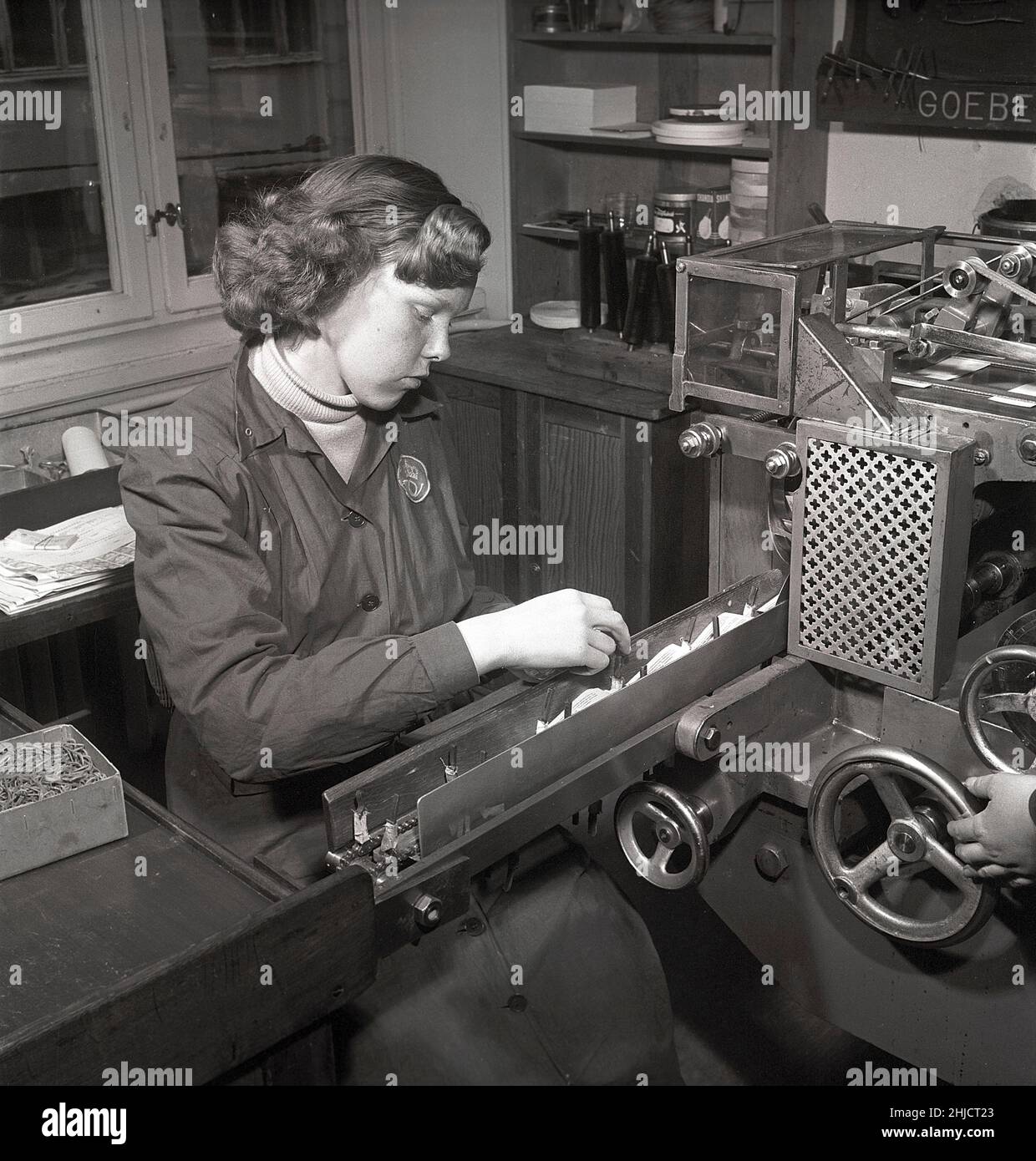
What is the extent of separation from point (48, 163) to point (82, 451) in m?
0.92

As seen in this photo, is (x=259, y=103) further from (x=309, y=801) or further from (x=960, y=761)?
(x=960, y=761)

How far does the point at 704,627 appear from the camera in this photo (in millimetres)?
1750

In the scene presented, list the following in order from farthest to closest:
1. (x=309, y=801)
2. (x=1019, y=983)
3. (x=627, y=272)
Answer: (x=627, y=272) < (x=309, y=801) < (x=1019, y=983)

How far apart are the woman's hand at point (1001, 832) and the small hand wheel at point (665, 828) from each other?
29cm

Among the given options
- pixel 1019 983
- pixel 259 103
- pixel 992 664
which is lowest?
pixel 1019 983

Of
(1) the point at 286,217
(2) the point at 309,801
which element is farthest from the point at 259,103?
(2) the point at 309,801

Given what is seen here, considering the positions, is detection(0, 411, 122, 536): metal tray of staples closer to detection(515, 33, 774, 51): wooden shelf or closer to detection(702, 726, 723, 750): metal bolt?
detection(702, 726, 723, 750): metal bolt

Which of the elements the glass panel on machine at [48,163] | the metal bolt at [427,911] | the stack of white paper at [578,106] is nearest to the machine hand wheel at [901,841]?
the metal bolt at [427,911]

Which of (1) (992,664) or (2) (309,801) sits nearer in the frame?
(1) (992,664)

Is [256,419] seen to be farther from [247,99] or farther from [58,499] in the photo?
[247,99]

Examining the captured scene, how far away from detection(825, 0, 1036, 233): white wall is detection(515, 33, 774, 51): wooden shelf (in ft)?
0.79

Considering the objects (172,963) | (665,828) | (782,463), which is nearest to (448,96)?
(782,463)

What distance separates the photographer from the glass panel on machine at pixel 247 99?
383 centimetres

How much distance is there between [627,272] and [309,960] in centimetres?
307
